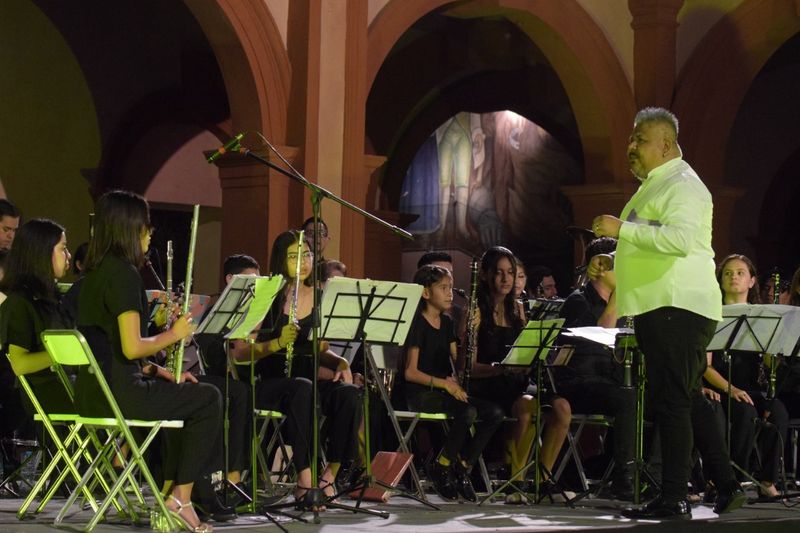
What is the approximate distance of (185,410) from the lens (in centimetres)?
573

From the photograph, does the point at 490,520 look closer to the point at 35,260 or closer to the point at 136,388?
the point at 136,388

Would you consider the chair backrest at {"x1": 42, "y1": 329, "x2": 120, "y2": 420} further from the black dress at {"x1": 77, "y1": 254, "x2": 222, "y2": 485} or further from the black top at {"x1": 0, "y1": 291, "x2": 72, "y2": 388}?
the black top at {"x1": 0, "y1": 291, "x2": 72, "y2": 388}

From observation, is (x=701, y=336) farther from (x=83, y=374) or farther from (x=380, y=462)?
(x=83, y=374)

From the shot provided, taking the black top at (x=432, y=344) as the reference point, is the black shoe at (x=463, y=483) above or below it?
below

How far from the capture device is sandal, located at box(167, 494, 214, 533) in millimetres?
5645

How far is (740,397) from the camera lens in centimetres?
844

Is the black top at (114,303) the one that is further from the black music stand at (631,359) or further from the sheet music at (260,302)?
the black music stand at (631,359)

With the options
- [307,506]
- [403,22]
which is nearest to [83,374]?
[307,506]

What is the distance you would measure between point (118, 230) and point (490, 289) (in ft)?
10.5

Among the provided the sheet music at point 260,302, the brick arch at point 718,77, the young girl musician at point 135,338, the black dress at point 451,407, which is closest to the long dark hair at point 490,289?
the black dress at point 451,407

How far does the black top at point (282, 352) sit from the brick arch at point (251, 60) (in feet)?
10.6

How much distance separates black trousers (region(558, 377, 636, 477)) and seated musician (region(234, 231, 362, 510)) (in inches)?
56.6

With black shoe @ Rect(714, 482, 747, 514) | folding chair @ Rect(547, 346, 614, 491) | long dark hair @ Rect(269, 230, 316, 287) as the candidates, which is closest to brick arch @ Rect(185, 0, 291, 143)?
long dark hair @ Rect(269, 230, 316, 287)

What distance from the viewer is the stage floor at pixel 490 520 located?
20.2 feet
